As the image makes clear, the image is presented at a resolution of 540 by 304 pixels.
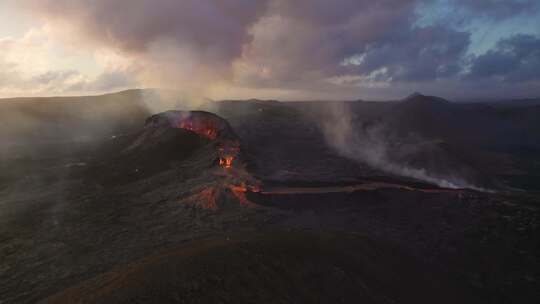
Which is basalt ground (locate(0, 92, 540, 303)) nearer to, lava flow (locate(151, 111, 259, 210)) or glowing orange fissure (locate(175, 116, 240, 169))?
lava flow (locate(151, 111, 259, 210))

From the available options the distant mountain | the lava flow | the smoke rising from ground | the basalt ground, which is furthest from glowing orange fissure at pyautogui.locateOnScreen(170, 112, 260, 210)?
the distant mountain

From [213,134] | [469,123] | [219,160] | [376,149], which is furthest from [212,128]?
[469,123]

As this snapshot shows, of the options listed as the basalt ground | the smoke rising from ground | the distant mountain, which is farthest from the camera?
the distant mountain

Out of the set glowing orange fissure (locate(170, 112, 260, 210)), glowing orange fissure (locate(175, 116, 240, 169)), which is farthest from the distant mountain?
glowing orange fissure (locate(170, 112, 260, 210))

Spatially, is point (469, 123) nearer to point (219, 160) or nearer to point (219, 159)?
point (219, 159)

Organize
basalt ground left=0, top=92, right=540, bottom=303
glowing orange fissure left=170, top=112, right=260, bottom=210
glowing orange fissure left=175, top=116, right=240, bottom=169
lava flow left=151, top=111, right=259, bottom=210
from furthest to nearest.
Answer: glowing orange fissure left=175, top=116, right=240, bottom=169 → lava flow left=151, top=111, right=259, bottom=210 → glowing orange fissure left=170, top=112, right=260, bottom=210 → basalt ground left=0, top=92, right=540, bottom=303

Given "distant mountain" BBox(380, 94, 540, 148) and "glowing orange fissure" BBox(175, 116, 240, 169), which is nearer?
"glowing orange fissure" BBox(175, 116, 240, 169)

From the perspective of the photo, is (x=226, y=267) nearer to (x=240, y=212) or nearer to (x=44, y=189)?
(x=240, y=212)

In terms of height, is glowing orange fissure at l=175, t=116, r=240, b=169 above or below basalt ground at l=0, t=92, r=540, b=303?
above

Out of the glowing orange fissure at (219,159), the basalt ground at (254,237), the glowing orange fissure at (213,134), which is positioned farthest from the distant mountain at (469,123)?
the basalt ground at (254,237)
